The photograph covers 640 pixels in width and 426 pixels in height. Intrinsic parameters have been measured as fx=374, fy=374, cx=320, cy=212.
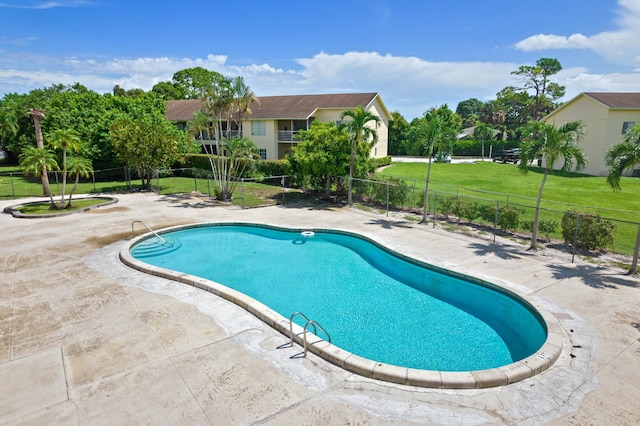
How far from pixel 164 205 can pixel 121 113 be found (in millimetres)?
14144

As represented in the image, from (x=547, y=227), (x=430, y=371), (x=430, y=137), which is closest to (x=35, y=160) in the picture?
(x=430, y=137)

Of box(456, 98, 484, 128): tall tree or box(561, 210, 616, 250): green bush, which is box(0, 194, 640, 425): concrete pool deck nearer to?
box(561, 210, 616, 250): green bush

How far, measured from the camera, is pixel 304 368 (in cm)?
693

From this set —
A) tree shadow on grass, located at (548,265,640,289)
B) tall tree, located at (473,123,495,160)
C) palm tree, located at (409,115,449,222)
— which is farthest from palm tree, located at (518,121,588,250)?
tall tree, located at (473,123,495,160)

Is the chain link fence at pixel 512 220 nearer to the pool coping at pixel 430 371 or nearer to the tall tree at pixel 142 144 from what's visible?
the pool coping at pixel 430 371

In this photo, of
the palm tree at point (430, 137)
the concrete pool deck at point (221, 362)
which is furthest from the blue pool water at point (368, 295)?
the palm tree at point (430, 137)

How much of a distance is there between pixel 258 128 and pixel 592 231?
106 feet

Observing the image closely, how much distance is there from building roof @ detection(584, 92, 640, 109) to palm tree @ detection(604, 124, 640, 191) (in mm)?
26380

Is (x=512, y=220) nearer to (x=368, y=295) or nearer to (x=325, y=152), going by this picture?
(x=368, y=295)

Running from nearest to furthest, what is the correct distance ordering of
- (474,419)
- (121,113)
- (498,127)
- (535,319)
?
(474,419) → (535,319) → (121,113) → (498,127)

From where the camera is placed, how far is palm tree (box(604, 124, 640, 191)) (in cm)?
1206

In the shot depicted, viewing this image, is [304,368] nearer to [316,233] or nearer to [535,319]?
[535,319]

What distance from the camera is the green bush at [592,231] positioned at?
1339 centimetres

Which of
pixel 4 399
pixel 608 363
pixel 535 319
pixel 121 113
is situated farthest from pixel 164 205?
pixel 608 363
